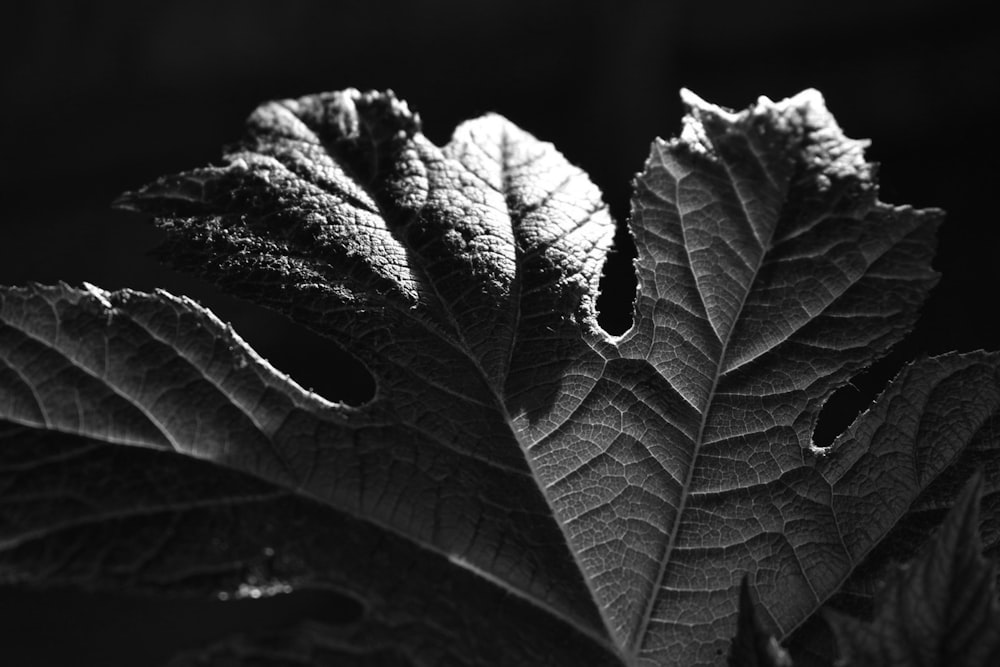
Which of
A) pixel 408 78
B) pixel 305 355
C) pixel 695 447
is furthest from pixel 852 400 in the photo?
pixel 695 447

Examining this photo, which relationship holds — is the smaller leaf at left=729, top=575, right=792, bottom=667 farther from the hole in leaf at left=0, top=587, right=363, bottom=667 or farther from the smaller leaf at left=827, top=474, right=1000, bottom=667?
the hole in leaf at left=0, top=587, right=363, bottom=667

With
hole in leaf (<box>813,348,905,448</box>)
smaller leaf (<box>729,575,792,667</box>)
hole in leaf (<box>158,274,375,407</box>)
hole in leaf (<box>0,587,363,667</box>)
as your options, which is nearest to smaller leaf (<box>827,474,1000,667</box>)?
smaller leaf (<box>729,575,792,667</box>)

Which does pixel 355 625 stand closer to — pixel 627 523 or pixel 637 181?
pixel 627 523

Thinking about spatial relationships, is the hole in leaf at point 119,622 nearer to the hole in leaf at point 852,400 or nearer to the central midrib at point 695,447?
the hole in leaf at point 852,400

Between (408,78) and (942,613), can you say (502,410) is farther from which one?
(408,78)

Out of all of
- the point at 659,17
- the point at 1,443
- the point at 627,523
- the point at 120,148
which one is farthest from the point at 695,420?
the point at 120,148

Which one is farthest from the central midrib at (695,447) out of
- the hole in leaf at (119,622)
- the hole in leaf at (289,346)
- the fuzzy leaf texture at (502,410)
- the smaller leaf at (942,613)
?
the hole in leaf at (289,346)
